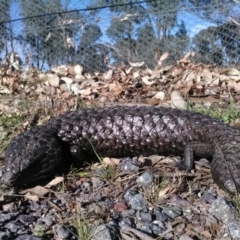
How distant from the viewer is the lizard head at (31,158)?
256 centimetres

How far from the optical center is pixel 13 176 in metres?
2.53

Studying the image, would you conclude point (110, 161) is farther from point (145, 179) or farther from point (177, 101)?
point (177, 101)

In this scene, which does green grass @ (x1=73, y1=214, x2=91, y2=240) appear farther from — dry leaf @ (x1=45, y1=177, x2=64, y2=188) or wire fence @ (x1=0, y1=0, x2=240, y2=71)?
wire fence @ (x1=0, y1=0, x2=240, y2=71)

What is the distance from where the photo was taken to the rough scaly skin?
2.66m

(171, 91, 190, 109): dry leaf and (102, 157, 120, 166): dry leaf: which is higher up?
(171, 91, 190, 109): dry leaf

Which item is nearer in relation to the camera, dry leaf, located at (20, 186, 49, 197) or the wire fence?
dry leaf, located at (20, 186, 49, 197)

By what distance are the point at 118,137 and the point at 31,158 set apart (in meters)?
0.59

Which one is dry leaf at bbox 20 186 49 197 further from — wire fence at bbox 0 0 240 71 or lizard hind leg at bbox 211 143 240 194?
wire fence at bbox 0 0 240 71

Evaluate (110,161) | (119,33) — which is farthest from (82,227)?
(119,33)

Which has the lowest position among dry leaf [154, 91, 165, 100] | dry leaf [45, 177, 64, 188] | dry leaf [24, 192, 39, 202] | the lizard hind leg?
dry leaf [24, 192, 39, 202]

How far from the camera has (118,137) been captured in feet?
9.80

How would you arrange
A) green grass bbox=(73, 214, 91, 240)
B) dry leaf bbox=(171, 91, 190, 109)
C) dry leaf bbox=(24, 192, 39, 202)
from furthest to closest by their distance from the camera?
dry leaf bbox=(171, 91, 190, 109)
dry leaf bbox=(24, 192, 39, 202)
green grass bbox=(73, 214, 91, 240)

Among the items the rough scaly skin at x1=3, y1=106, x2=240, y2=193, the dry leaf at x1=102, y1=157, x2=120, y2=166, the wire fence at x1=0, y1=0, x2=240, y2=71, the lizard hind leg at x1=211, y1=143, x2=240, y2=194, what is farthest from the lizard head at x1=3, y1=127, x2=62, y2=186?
the wire fence at x1=0, y1=0, x2=240, y2=71

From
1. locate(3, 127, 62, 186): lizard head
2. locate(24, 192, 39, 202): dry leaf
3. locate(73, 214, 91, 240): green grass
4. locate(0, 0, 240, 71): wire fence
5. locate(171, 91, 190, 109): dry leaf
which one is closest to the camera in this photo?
locate(73, 214, 91, 240): green grass
